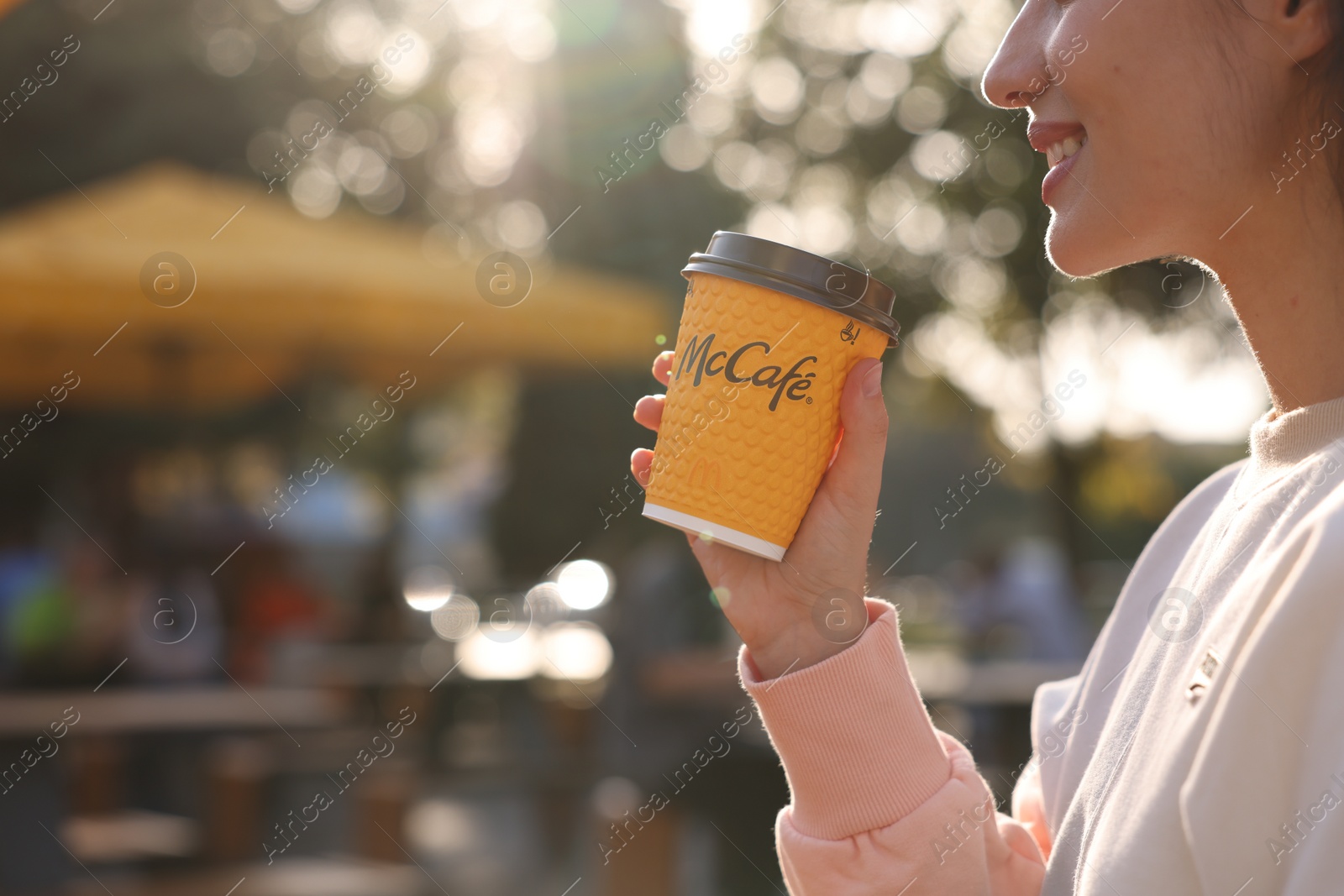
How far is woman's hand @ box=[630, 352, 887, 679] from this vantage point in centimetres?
120

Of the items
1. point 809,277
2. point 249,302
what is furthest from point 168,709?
point 809,277

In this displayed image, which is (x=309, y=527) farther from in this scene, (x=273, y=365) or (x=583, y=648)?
(x=273, y=365)

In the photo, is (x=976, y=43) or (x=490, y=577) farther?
(x=490, y=577)

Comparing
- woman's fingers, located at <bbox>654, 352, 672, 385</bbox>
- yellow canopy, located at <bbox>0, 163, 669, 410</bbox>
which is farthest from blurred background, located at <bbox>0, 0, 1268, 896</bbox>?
woman's fingers, located at <bbox>654, 352, 672, 385</bbox>

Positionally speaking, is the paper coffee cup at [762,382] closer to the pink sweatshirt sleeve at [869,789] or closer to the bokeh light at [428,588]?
the pink sweatshirt sleeve at [869,789]

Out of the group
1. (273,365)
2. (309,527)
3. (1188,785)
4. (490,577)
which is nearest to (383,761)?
(273,365)

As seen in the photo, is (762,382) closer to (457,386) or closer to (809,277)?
(809,277)

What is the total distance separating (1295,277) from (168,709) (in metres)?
5.36

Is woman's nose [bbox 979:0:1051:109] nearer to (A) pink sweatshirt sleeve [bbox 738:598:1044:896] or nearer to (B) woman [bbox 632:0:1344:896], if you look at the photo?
(B) woman [bbox 632:0:1344:896]

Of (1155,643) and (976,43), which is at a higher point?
(1155,643)

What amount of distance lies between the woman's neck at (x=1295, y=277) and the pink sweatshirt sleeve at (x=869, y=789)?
0.44 meters

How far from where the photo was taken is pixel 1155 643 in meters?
1.09

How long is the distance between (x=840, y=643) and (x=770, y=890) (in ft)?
13.6

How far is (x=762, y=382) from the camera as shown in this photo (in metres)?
1.18
